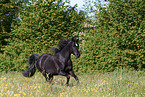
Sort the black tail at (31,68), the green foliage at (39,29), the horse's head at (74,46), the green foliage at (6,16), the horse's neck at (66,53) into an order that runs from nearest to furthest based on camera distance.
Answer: the horse's head at (74,46) < the horse's neck at (66,53) < the black tail at (31,68) < the green foliage at (39,29) < the green foliage at (6,16)

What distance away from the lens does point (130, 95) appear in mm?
5988

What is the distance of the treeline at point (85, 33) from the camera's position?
10398 mm

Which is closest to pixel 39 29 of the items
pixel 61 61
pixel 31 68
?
pixel 31 68

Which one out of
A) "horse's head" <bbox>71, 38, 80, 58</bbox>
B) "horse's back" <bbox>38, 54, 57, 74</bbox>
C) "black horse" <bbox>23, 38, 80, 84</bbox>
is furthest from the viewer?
"horse's back" <bbox>38, 54, 57, 74</bbox>

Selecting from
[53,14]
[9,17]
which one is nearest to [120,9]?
[53,14]

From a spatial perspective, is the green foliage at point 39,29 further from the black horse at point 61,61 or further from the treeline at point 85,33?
the black horse at point 61,61

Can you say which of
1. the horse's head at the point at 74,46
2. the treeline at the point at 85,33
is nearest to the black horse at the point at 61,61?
the horse's head at the point at 74,46

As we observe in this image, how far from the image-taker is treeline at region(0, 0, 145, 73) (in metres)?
10.4

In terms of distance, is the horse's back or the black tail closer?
the horse's back

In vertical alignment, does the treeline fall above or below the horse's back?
above

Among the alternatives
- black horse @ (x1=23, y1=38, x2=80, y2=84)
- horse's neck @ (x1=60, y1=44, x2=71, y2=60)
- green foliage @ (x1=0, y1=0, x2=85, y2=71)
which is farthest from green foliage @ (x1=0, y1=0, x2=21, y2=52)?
horse's neck @ (x1=60, y1=44, x2=71, y2=60)

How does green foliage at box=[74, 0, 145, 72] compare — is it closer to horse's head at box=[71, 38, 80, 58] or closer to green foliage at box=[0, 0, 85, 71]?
green foliage at box=[0, 0, 85, 71]

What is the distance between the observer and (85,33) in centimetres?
1112

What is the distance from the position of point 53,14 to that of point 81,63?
3293 millimetres
